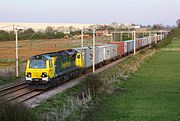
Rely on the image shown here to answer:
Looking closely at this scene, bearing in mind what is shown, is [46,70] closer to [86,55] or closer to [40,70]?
[40,70]

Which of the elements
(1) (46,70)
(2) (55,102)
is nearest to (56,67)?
(1) (46,70)

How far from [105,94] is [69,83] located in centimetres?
668

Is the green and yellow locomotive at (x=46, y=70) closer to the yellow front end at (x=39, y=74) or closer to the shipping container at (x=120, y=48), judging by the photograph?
the yellow front end at (x=39, y=74)

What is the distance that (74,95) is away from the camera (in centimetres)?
2358

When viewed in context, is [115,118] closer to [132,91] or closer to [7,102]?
[7,102]

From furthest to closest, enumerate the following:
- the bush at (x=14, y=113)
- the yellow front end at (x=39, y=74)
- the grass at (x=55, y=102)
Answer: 1. the yellow front end at (x=39, y=74)
2. the grass at (x=55, y=102)
3. the bush at (x=14, y=113)

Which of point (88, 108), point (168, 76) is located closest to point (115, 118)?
point (88, 108)

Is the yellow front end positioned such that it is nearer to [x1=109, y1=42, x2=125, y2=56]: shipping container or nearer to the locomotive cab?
the locomotive cab

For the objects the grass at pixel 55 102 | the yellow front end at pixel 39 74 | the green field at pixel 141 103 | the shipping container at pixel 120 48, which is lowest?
the green field at pixel 141 103

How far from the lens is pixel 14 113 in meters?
12.0

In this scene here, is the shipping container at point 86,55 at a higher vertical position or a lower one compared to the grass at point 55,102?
higher

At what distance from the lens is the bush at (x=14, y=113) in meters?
11.7

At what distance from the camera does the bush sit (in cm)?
1171

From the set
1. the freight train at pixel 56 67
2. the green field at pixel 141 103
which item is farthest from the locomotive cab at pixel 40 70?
the green field at pixel 141 103
